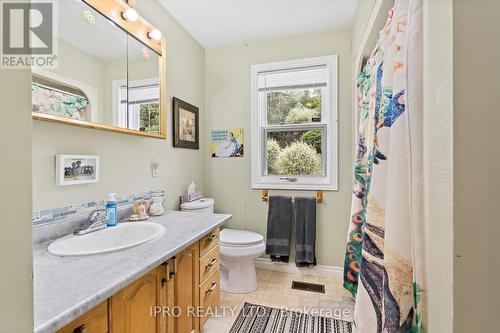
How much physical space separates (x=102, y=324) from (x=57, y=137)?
0.89 m

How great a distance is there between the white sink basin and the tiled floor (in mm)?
839

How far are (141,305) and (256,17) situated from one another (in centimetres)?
226

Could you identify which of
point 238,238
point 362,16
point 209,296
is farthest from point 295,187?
point 362,16

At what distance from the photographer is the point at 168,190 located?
1.95 m

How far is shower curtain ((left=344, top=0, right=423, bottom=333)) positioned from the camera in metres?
0.75

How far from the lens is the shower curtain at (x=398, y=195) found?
750 millimetres

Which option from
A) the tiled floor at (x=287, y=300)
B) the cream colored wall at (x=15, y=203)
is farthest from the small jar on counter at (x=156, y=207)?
the cream colored wall at (x=15, y=203)

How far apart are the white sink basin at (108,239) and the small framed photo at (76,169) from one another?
0.28 m

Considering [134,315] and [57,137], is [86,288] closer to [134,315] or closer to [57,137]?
[134,315]

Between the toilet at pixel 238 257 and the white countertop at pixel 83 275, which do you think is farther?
the toilet at pixel 238 257

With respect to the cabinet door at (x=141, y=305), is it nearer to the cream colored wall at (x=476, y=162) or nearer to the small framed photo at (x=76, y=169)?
the small framed photo at (x=76, y=169)

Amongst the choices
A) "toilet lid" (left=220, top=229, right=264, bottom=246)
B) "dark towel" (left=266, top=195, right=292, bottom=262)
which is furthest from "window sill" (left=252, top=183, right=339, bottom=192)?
"toilet lid" (left=220, top=229, right=264, bottom=246)

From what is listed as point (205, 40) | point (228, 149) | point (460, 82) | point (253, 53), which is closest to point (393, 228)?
point (460, 82)

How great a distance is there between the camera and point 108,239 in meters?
1.25
